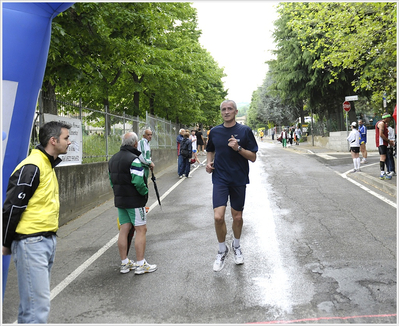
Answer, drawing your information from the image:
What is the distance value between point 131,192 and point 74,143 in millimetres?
5211

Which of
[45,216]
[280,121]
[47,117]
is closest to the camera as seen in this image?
[45,216]

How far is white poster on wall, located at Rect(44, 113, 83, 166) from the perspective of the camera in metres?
9.35

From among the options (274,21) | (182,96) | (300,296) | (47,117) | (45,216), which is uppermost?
(274,21)

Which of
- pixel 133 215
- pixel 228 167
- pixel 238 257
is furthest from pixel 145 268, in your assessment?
pixel 228 167

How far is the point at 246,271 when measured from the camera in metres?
5.16

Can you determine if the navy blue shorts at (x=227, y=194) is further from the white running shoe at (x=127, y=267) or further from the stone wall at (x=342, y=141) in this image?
the stone wall at (x=342, y=141)

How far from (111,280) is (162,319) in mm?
1376

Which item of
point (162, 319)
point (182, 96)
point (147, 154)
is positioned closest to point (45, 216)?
point (162, 319)

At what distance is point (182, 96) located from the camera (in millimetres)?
25078

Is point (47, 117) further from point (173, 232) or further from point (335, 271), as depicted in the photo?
point (335, 271)

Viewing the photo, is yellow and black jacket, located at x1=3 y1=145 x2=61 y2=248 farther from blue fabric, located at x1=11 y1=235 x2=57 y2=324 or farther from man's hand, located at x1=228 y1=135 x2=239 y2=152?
man's hand, located at x1=228 y1=135 x2=239 y2=152

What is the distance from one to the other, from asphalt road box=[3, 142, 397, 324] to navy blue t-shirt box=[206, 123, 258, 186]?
109 centimetres

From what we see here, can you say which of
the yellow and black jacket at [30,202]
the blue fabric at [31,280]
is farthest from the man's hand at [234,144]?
the blue fabric at [31,280]

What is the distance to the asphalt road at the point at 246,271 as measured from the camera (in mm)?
3996
